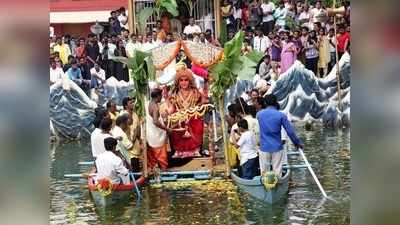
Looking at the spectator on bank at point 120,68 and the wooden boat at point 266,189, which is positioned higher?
the spectator on bank at point 120,68

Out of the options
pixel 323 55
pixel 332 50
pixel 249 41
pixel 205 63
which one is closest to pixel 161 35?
pixel 249 41

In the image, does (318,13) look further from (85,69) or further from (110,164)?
(110,164)

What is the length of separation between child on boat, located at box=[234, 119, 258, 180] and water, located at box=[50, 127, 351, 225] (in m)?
0.27

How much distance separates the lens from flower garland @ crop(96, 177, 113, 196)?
7.52 metres

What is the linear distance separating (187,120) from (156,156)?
68 cm

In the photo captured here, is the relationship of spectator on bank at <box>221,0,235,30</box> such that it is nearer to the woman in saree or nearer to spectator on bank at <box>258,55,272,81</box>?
spectator on bank at <box>258,55,272,81</box>

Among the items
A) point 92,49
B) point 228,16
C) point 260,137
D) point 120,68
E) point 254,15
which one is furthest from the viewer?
A: point 228,16

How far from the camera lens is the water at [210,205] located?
7258 millimetres

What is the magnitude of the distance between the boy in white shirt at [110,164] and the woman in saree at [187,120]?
5.78ft

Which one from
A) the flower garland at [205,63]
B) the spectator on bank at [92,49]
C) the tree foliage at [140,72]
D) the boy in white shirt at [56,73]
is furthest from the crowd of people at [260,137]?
the spectator on bank at [92,49]

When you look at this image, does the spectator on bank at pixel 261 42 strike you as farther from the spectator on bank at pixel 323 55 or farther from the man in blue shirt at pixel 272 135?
the man in blue shirt at pixel 272 135

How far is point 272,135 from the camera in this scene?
7.57 meters
